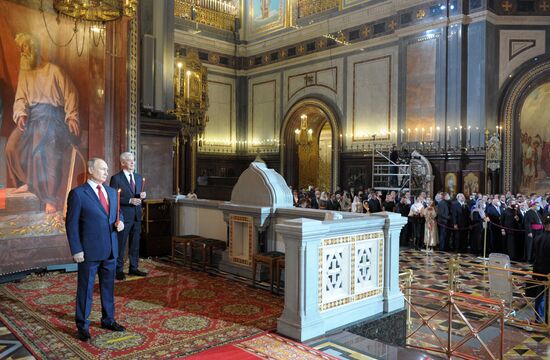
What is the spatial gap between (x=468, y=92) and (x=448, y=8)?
8.78 ft

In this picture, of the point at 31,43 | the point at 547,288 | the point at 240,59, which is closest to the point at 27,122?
the point at 31,43

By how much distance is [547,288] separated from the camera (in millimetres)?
5637

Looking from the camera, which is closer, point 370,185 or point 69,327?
point 69,327

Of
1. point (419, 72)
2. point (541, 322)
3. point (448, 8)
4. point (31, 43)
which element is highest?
point (448, 8)

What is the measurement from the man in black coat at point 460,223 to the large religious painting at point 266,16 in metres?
11.8

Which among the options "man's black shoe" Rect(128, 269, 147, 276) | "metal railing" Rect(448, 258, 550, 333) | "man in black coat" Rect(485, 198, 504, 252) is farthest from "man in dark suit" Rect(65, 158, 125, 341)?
"man in black coat" Rect(485, 198, 504, 252)

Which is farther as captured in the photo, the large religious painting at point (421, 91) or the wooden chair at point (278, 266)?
the large religious painting at point (421, 91)

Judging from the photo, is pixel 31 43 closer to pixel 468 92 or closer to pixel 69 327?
pixel 69 327

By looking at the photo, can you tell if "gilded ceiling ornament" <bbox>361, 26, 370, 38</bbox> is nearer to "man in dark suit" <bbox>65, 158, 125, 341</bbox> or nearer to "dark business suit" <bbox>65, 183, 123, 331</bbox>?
"man in dark suit" <bbox>65, 158, 125, 341</bbox>

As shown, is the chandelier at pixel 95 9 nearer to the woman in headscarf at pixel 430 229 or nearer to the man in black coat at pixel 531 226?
the woman in headscarf at pixel 430 229

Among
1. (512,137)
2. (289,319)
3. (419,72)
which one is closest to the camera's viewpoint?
(289,319)

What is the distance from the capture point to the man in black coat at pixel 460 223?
36.4 ft

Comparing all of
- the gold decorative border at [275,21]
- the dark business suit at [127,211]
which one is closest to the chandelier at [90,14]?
the dark business suit at [127,211]

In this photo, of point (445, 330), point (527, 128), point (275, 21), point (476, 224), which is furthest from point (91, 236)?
point (275, 21)
